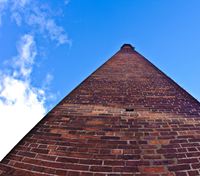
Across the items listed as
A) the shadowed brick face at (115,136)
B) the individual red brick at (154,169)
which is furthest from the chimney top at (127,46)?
the individual red brick at (154,169)

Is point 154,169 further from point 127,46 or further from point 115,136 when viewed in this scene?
point 127,46

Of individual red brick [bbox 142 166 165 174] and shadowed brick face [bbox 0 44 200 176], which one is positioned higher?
shadowed brick face [bbox 0 44 200 176]

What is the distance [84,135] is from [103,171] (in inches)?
24.6

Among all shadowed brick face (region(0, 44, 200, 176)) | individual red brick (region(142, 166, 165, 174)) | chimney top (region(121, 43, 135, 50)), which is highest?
chimney top (region(121, 43, 135, 50))

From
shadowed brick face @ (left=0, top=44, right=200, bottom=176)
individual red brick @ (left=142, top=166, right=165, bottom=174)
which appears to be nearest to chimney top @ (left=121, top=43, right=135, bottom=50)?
shadowed brick face @ (left=0, top=44, right=200, bottom=176)

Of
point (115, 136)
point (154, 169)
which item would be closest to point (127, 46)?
point (115, 136)

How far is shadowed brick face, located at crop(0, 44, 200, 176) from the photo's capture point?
7.04 ft

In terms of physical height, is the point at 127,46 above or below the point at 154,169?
above

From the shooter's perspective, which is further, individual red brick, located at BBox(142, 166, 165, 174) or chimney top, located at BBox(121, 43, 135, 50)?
chimney top, located at BBox(121, 43, 135, 50)

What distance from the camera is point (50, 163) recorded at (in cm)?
224

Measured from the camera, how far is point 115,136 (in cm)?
256

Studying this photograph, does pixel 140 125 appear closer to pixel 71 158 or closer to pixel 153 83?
pixel 71 158

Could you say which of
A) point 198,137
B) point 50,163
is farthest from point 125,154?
point 198,137

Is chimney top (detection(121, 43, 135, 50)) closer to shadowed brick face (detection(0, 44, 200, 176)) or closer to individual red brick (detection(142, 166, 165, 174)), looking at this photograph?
shadowed brick face (detection(0, 44, 200, 176))
